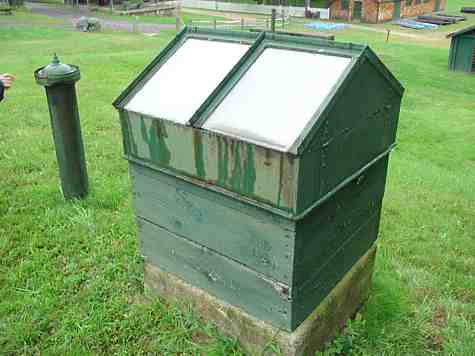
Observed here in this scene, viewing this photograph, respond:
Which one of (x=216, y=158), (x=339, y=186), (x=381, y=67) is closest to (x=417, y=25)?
(x=381, y=67)

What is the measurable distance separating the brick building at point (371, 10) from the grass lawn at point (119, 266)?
108ft

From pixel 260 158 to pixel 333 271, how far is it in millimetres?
970

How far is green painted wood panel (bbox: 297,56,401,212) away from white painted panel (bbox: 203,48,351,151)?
10 centimetres

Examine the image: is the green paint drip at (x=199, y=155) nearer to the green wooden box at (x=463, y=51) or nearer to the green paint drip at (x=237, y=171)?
the green paint drip at (x=237, y=171)

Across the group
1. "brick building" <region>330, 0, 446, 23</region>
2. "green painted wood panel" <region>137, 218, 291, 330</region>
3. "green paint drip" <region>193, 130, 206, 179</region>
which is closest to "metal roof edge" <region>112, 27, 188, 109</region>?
"green paint drip" <region>193, 130, 206, 179</region>

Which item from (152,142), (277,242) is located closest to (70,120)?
(152,142)

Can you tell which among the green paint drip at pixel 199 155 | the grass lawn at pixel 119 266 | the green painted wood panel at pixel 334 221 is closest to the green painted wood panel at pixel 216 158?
the green paint drip at pixel 199 155

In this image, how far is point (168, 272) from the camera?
2953 millimetres

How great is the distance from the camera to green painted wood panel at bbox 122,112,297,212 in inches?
80.5

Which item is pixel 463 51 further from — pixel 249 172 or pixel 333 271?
pixel 249 172

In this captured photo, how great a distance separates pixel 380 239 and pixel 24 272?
2.96 meters

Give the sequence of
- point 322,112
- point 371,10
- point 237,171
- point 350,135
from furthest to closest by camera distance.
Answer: point 371,10 → point 350,135 → point 237,171 → point 322,112

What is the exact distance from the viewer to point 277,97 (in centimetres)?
215

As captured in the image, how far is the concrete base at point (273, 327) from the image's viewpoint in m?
2.49
